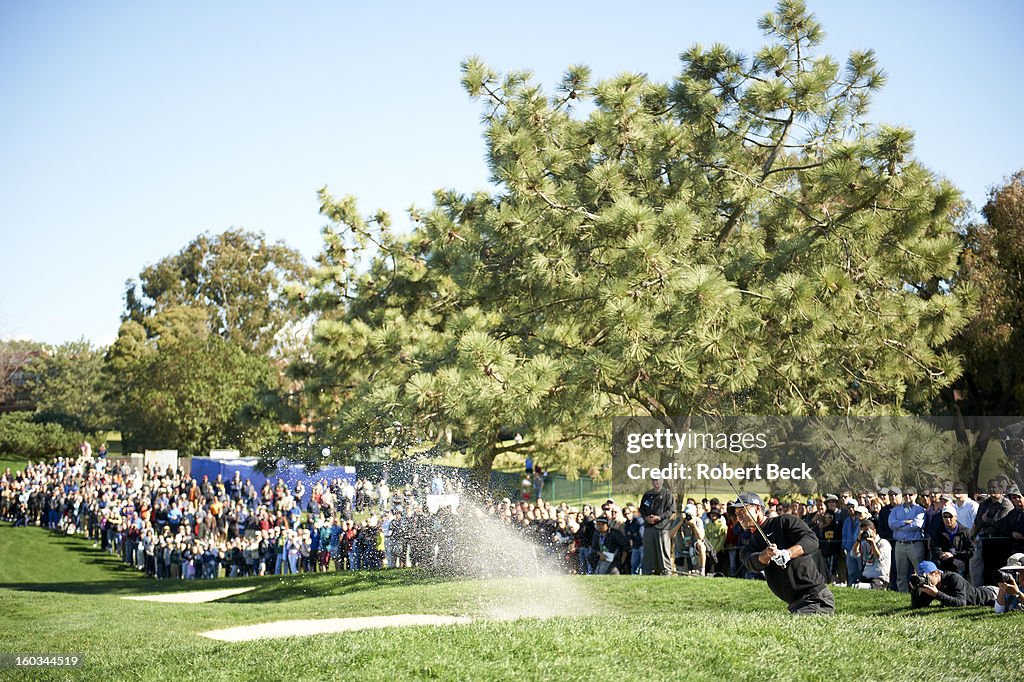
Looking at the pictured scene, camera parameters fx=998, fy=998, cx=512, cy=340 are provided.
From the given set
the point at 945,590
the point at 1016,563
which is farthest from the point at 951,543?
the point at 1016,563

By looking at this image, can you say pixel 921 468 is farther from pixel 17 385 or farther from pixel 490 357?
pixel 17 385

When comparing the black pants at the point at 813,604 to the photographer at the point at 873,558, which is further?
the photographer at the point at 873,558

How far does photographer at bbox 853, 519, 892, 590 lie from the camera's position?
45.6 feet

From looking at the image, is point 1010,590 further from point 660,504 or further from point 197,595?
point 197,595

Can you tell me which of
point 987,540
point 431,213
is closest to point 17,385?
point 431,213

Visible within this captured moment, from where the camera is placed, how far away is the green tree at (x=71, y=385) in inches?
2665

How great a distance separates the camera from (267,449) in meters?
24.2

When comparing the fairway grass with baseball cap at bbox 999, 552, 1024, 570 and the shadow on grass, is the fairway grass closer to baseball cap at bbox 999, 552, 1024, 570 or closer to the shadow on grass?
baseball cap at bbox 999, 552, 1024, 570

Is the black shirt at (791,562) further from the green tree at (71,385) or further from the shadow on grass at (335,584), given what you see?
the green tree at (71,385)

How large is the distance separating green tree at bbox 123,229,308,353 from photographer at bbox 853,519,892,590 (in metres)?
57.8

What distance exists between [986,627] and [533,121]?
12.2 meters

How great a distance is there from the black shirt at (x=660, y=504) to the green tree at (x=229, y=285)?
5503 cm

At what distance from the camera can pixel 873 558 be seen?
1396 cm

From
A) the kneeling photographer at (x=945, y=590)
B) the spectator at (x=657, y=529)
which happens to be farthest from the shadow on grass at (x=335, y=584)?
the kneeling photographer at (x=945, y=590)
